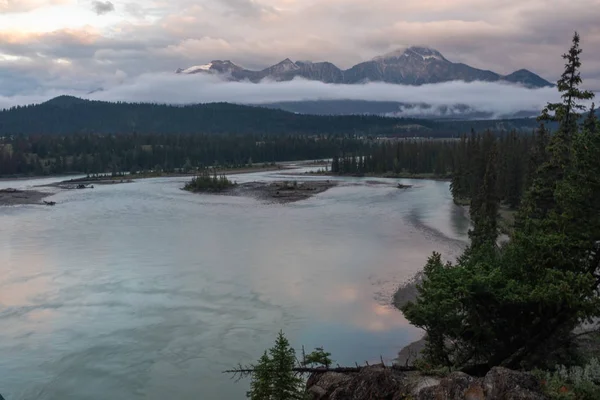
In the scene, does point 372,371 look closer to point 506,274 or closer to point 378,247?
point 506,274

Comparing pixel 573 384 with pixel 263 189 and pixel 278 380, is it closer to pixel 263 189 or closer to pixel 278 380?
pixel 278 380

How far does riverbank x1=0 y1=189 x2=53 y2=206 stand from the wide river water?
22504 mm

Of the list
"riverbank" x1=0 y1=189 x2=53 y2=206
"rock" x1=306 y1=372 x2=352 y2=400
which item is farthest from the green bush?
"riverbank" x1=0 y1=189 x2=53 y2=206

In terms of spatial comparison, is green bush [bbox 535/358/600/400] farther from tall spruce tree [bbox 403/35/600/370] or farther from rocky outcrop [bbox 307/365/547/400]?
tall spruce tree [bbox 403/35/600/370]

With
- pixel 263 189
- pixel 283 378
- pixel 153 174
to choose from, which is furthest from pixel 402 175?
pixel 283 378

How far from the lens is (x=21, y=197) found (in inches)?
4112

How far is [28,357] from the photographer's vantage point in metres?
28.0

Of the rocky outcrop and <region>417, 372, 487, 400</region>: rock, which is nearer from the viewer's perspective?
the rocky outcrop

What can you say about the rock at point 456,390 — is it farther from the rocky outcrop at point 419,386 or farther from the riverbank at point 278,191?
the riverbank at point 278,191

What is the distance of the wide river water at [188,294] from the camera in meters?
26.8

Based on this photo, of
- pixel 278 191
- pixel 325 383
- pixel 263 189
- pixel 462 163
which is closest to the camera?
pixel 325 383

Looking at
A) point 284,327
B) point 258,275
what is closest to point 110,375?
point 284,327

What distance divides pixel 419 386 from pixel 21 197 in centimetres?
10698

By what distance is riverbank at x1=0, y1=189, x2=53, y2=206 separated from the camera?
97.6 meters
